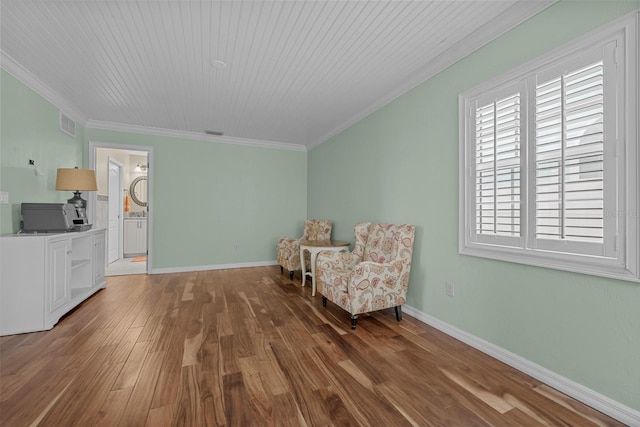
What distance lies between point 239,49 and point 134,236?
5907 millimetres

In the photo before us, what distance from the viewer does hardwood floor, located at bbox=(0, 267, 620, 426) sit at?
4.81ft

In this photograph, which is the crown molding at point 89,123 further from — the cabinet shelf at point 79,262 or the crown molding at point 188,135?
the cabinet shelf at point 79,262

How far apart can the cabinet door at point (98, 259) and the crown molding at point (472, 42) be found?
4236 millimetres

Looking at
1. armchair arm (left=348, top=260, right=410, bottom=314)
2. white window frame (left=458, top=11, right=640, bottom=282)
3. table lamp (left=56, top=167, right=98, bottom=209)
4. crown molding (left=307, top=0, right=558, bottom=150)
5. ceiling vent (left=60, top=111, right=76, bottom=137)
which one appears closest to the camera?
white window frame (left=458, top=11, right=640, bottom=282)

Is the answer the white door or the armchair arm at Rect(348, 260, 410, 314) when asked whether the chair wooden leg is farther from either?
the white door

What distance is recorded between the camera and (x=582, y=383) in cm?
160

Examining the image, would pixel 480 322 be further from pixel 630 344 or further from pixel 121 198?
pixel 121 198

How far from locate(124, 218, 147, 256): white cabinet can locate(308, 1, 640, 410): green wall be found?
5527mm

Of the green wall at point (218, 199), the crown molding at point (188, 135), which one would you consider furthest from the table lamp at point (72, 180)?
the crown molding at point (188, 135)

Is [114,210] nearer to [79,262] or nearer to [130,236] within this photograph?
[130,236]

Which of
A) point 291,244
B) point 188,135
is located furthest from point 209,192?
point 291,244

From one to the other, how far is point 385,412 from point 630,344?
1353mm

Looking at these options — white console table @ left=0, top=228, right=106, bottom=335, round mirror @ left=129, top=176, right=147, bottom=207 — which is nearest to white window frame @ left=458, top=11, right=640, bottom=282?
white console table @ left=0, top=228, right=106, bottom=335

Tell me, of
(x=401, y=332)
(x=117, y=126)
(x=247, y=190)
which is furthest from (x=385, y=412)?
(x=117, y=126)
